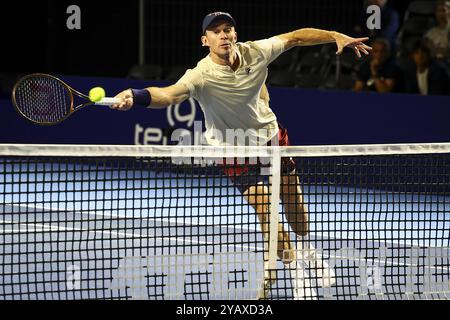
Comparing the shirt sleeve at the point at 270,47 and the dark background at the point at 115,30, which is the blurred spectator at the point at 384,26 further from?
the shirt sleeve at the point at 270,47

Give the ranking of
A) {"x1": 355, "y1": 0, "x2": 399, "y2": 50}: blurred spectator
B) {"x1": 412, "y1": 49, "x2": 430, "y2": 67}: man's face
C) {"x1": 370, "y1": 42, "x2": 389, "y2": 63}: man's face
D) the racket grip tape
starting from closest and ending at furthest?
the racket grip tape < {"x1": 412, "y1": 49, "x2": 430, "y2": 67}: man's face < {"x1": 370, "y1": 42, "x2": 389, "y2": 63}: man's face < {"x1": 355, "y1": 0, "x2": 399, "y2": 50}: blurred spectator

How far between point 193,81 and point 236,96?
1.07ft

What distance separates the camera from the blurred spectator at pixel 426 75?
42.0 feet

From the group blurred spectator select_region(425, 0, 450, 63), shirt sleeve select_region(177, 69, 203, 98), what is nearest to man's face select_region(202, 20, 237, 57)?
shirt sleeve select_region(177, 69, 203, 98)

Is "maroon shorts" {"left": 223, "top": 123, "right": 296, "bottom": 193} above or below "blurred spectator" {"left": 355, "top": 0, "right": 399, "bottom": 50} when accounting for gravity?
below

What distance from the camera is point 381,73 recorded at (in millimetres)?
13266

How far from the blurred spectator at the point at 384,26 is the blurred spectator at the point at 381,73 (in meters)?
0.34

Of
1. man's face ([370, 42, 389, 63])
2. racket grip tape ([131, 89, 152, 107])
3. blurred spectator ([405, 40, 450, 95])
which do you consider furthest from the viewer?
man's face ([370, 42, 389, 63])

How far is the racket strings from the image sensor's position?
24.1 ft

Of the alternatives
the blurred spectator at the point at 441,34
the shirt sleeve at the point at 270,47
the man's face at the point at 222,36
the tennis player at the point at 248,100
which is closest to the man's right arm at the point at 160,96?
the tennis player at the point at 248,100

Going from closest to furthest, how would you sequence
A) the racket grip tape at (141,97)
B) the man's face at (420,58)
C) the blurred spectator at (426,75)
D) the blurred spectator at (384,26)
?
the racket grip tape at (141,97) < the blurred spectator at (426,75) < the man's face at (420,58) < the blurred spectator at (384,26)

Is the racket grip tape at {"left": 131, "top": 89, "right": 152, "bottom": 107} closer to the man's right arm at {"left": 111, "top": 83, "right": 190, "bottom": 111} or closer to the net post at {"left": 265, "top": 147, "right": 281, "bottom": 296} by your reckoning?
the man's right arm at {"left": 111, "top": 83, "right": 190, "bottom": 111}

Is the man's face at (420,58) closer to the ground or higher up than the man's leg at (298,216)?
higher up
